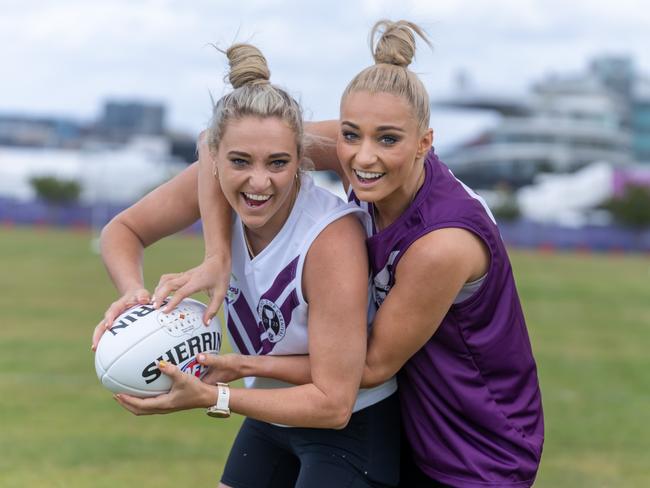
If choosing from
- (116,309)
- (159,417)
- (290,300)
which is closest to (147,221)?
(116,309)

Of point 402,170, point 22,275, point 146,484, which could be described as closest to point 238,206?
point 402,170

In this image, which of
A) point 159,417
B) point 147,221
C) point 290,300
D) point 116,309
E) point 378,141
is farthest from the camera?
point 159,417

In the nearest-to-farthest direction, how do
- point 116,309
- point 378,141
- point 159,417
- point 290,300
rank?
point 378,141, point 290,300, point 116,309, point 159,417

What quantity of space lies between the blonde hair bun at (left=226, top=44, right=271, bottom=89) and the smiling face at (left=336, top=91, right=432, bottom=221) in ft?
1.16

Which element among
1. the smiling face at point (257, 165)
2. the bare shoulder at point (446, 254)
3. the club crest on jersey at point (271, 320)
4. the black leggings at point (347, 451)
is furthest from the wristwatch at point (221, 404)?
the bare shoulder at point (446, 254)

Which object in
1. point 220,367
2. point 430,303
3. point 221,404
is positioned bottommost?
point 221,404

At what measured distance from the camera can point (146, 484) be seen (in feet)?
21.8

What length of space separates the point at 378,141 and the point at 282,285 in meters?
0.59

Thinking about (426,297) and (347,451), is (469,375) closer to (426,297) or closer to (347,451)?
(426,297)

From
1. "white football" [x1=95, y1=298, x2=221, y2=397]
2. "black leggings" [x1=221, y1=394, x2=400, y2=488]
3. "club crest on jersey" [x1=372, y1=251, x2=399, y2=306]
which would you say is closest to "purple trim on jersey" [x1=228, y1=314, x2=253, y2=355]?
"white football" [x1=95, y1=298, x2=221, y2=397]

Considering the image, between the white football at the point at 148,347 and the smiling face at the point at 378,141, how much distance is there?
76 cm

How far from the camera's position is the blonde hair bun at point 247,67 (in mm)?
3496

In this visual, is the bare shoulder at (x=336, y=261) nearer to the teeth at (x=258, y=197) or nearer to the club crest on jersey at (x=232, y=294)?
the teeth at (x=258, y=197)

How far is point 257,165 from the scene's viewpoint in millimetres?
3340
